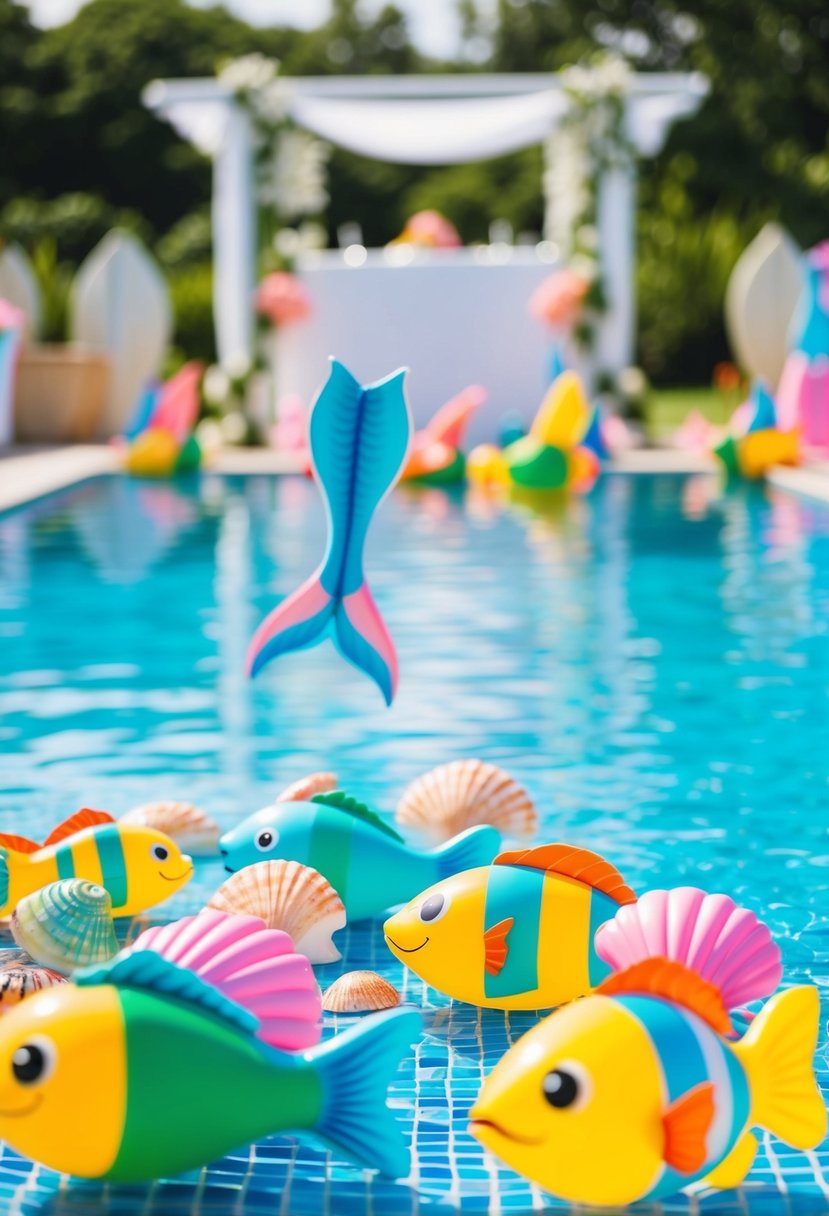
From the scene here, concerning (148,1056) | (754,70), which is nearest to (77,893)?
(148,1056)

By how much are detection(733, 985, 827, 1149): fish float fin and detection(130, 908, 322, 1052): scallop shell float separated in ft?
2.06

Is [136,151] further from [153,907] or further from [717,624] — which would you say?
[153,907]

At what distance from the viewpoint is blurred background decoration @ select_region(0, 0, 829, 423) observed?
2427cm

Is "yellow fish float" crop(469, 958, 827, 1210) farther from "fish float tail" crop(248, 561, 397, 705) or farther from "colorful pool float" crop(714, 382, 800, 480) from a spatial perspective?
"colorful pool float" crop(714, 382, 800, 480)

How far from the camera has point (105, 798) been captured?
477cm

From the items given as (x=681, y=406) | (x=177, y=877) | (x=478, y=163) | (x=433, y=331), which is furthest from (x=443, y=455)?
(x=478, y=163)

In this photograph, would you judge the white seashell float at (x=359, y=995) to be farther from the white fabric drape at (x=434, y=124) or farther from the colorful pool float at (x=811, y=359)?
the white fabric drape at (x=434, y=124)

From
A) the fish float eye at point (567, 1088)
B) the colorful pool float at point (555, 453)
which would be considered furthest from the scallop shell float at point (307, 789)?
the colorful pool float at point (555, 453)

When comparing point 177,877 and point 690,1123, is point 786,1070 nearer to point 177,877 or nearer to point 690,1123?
point 690,1123

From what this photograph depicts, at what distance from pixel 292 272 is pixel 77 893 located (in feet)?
48.1

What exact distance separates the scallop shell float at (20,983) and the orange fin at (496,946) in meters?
0.74

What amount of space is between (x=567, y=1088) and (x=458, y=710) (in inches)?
151

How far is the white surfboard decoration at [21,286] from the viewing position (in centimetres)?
1789

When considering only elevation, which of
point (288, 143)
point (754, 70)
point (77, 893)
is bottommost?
point (77, 893)
